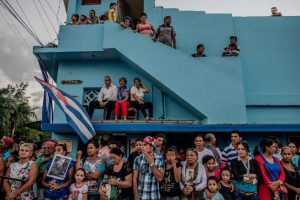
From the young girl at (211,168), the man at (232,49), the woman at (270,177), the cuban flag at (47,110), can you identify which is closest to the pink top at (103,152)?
the young girl at (211,168)

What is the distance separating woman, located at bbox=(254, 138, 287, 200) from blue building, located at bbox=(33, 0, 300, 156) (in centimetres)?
303

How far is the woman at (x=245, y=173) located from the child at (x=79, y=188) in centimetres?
241

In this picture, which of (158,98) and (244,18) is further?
(244,18)

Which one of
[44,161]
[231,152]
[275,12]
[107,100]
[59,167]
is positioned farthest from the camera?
[275,12]

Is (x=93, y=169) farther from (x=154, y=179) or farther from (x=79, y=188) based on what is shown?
(x=154, y=179)

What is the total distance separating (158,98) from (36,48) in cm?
454

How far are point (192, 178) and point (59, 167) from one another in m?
2.20

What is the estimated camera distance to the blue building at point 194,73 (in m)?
7.58

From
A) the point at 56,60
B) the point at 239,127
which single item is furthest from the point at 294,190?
the point at 56,60

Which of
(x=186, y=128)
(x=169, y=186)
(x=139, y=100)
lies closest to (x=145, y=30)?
(x=139, y=100)

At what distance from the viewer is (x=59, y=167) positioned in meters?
4.16

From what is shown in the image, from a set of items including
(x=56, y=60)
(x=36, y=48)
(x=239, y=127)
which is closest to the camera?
(x=239, y=127)

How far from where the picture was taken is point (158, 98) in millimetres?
8781

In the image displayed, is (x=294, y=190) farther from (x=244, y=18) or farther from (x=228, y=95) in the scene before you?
(x=244, y=18)
